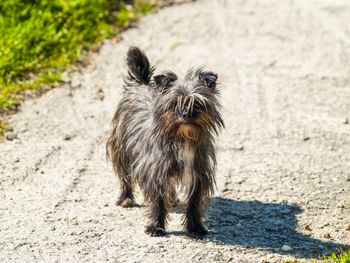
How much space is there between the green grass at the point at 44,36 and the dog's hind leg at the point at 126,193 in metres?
2.92

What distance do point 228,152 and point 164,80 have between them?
2727mm

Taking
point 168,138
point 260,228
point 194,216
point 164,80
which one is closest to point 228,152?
point 260,228

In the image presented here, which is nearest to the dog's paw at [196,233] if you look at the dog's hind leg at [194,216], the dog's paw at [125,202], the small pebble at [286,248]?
the dog's hind leg at [194,216]

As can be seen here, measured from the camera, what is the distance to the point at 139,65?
5.96 m

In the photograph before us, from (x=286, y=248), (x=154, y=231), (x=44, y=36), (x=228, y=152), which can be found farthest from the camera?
(x=44, y=36)

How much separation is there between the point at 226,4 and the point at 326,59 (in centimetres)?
347

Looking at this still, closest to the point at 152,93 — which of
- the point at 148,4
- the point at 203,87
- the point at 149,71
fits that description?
the point at 149,71

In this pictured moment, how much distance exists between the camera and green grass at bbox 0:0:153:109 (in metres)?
9.00

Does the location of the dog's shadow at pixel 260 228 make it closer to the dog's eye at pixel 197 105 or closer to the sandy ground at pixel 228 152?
the sandy ground at pixel 228 152

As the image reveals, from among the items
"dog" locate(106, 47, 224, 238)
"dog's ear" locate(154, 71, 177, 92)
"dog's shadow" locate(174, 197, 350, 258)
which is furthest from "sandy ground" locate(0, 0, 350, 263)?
"dog's ear" locate(154, 71, 177, 92)

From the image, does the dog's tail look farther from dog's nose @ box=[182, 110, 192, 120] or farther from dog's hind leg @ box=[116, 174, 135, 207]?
dog's nose @ box=[182, 110, 192, 120]

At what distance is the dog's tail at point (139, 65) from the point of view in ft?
19.2

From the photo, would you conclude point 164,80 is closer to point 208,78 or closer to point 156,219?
point 208,78

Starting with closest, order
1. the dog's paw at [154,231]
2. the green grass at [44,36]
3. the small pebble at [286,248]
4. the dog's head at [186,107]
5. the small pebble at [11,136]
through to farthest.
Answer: the dog's head at [186,107] → the small pebble at [286,248] → the dog's paw at [154,231] → the small pebble at [11,136] → the green grass at [44,36]
